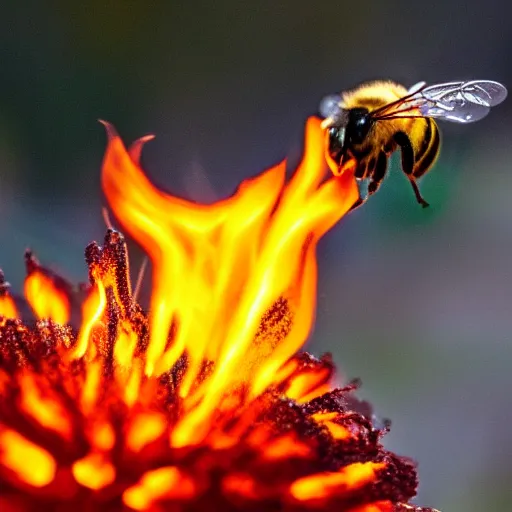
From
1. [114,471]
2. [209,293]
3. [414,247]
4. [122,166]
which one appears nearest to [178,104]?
[122,166]

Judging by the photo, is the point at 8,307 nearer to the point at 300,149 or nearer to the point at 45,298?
the point at 45,298

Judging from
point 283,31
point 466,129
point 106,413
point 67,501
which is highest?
point 283,31

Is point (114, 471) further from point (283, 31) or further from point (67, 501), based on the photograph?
point (283, 31)

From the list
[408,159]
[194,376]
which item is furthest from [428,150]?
[194,376]

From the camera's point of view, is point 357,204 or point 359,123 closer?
point 359,123

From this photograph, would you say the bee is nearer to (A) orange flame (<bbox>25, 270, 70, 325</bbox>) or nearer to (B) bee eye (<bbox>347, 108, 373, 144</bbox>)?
(B) bee eye (<bbox>347, 108, 373, 144</bbox>)

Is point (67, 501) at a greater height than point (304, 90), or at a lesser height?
lesser
